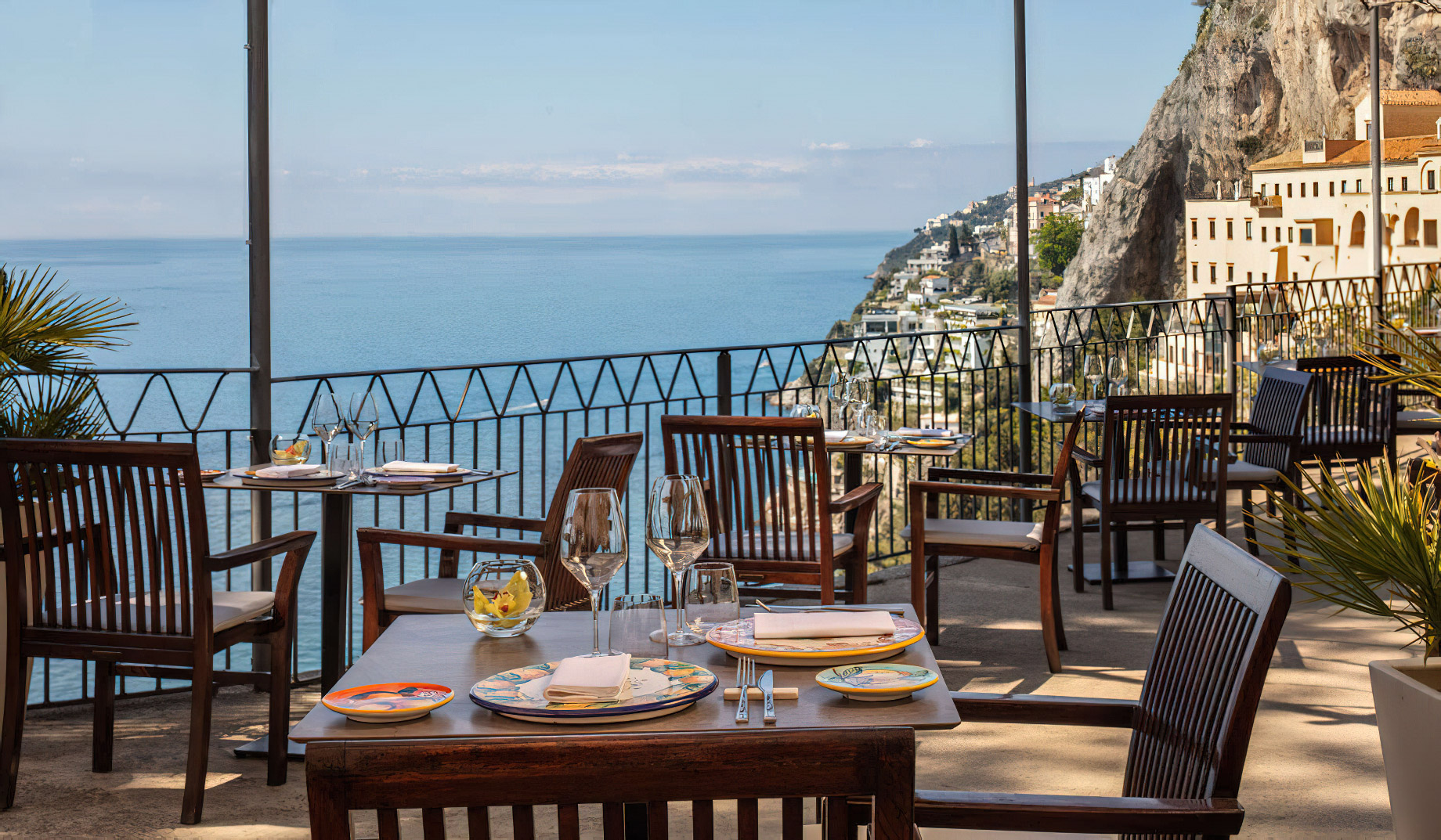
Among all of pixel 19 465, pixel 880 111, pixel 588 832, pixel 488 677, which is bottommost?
pixel 588 832

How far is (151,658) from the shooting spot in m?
3.05

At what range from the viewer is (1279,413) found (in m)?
5.82

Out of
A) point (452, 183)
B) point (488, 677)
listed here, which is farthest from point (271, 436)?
point (452, 183)

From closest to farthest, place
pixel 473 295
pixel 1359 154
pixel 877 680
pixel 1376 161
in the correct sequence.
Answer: pixel 877 680 < pixel 1376 161 < pixel 1359 154 < pixel 473 295

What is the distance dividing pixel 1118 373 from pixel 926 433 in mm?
1398

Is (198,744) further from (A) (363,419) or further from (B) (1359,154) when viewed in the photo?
(B) (1359,154)

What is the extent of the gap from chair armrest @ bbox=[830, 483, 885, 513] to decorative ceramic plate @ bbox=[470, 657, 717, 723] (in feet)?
7.77

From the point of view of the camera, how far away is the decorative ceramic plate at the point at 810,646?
1.69 metres

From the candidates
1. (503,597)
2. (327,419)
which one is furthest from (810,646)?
(327,419)

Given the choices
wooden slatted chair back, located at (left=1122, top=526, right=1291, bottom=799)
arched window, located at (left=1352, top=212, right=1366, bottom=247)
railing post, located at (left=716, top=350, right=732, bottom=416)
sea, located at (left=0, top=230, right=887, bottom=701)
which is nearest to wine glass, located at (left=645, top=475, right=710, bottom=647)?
wooden slatted chair back, located at (left=1122, top=526, right=1291, bottom=799)

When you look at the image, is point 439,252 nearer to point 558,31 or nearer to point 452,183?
point 452,183

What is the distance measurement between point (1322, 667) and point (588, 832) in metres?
2.82

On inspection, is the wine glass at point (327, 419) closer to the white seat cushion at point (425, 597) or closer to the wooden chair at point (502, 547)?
the wooden chair at point (502, 547)

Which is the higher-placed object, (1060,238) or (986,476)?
(1060,238)
